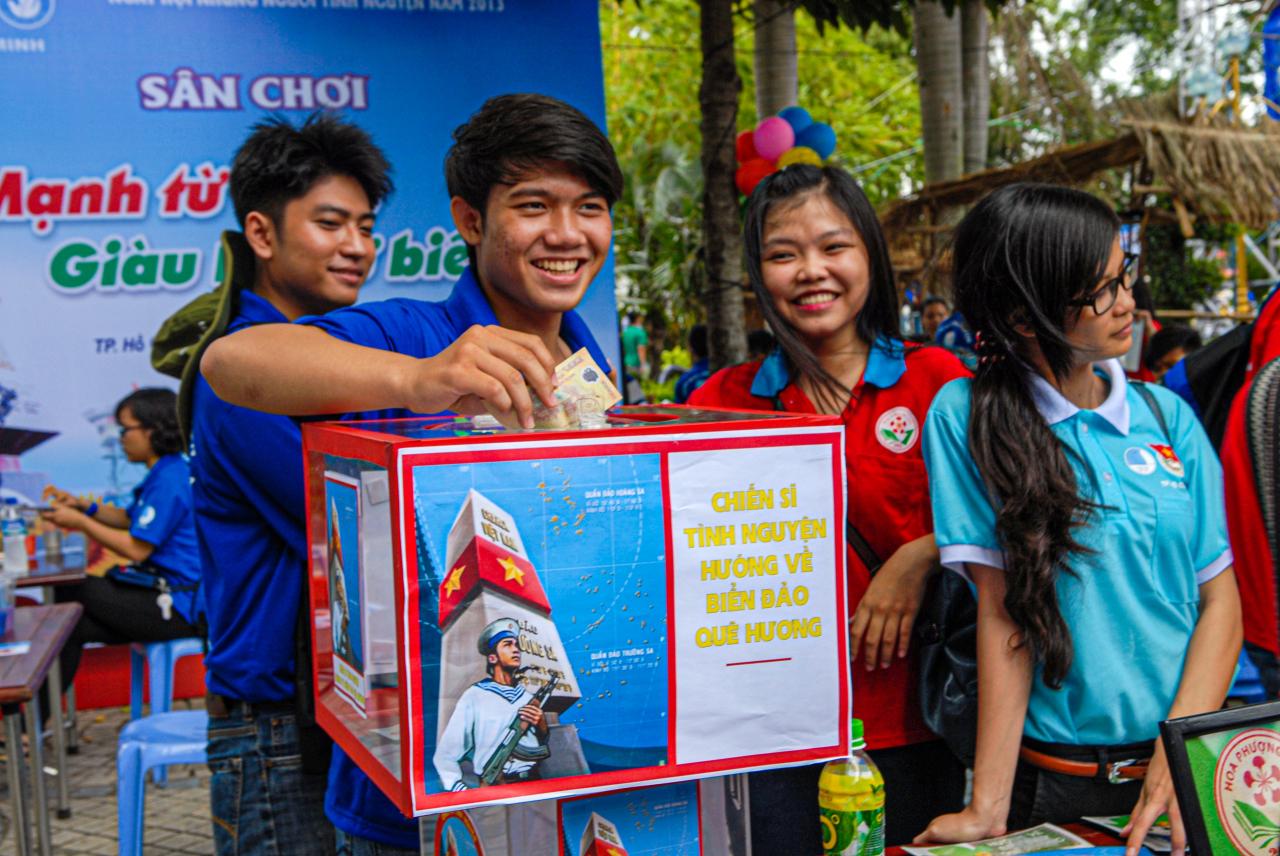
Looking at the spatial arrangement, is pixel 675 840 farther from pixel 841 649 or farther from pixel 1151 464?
pixel 1151 464

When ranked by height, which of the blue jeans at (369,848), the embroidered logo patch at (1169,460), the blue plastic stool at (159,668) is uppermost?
the embroidered logo patch at (1169,460)

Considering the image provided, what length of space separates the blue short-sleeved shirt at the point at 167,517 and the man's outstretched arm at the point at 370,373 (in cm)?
388

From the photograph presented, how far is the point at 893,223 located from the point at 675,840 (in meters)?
9.32

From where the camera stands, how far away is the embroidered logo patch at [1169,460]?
1.82 metres

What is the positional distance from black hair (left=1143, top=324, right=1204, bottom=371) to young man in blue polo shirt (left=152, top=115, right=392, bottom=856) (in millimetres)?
5911

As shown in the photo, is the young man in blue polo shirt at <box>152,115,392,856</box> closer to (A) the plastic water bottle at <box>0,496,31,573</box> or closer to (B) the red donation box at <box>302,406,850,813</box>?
(B) the red donation box at <box>302,406,850,813</box>

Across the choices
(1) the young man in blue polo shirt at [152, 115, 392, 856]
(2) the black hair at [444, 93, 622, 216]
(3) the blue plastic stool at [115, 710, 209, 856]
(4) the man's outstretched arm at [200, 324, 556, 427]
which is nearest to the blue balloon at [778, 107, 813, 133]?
(1) the young man in blue polo shirt at [152, 115, 392, 856]

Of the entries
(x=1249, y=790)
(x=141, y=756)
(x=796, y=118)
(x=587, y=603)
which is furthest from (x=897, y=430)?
(x=796, y=118)

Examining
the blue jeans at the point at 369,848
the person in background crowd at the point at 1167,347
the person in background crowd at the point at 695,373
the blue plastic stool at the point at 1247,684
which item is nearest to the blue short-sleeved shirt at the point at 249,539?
the blue jeans at the point at 369,848

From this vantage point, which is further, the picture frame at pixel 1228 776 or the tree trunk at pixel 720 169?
the tree trunk at pixel 720 169

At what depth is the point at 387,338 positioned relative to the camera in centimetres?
161

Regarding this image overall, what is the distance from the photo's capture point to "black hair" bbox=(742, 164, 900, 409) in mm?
2199

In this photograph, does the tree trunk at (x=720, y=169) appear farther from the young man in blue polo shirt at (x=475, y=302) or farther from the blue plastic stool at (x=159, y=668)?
the young man in blue polo shirt at (x=475, y=302)

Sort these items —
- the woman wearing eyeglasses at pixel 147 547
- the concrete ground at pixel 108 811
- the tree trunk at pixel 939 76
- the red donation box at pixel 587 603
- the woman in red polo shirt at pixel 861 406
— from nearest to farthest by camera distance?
the red donation box at pixel 587 603, the woman in red polo shirt at pixel 861 406, the concrete ground at pixel 108 811, the woman wearing eyeglasses at pixel 147 547, the tree trunk at pixel 939 76
